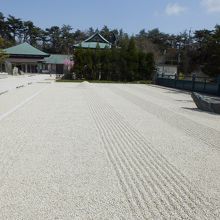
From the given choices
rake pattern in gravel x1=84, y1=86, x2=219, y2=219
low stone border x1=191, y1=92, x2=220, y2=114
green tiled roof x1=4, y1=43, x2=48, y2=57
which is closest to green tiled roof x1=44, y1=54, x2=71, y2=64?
green tiled roof x1=4, y1=43, x2=48, y2=57

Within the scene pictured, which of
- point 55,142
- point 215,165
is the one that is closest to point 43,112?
point 55,142

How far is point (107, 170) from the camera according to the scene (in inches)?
201

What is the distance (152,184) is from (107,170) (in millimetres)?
835

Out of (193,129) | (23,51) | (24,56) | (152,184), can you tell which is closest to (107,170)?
(152,184)

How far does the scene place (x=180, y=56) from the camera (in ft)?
229

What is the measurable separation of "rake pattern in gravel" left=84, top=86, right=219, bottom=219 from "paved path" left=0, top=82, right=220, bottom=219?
1cm

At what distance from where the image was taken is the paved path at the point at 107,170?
3742 millimetres

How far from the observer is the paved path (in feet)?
12.3

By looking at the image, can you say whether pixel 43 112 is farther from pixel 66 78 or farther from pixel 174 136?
pixel 66 78

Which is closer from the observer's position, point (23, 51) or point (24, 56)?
point (24, 56)

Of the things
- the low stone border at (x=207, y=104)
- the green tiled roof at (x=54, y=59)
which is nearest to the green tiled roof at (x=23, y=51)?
the green tiled roof at (x=54, y=59)

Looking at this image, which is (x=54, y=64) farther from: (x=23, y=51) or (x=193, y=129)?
(x=193, y=129)

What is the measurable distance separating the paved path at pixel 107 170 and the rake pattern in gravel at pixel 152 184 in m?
0.01

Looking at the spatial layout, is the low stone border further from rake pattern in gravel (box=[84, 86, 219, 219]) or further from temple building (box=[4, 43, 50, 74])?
temple building (box=[4, 43, 50, 74])
